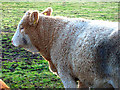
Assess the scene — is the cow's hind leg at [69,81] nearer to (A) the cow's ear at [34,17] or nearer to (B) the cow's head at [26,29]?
(B) the cow's head at [26,29]

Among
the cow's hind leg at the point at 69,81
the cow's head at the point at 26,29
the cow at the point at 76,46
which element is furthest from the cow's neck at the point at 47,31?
the cow's hind leg at the point at 69,81

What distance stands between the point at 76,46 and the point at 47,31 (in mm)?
A: 824

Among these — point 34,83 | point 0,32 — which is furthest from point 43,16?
point 0,32

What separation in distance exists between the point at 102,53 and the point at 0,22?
8120 millimetres

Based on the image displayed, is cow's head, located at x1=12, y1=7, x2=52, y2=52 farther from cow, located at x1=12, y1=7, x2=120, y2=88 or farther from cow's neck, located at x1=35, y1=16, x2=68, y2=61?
cow's neck, located at x1=35, y1=16, x2=68, y2=61

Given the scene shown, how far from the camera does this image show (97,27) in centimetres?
351

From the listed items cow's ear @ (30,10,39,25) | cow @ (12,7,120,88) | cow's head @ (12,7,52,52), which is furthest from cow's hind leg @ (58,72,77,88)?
cow's ear @ (30,10,39,25)

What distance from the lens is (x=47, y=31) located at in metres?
4.21

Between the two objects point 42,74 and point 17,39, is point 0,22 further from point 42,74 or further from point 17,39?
point 17,39

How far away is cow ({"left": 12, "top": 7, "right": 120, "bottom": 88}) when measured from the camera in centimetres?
313

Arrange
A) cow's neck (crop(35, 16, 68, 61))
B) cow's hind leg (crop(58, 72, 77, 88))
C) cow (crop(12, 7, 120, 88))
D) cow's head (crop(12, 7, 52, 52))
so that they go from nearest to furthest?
1. cow (crop(12, 7, 120, 88))
2. cow's hind leg (crop(58, 72, 77, 88))
3. cow's neck (crop(35, 16, 68, 61))
4. cow's head (crop(12, 7, 52, 52))

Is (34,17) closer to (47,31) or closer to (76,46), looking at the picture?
(47,31)

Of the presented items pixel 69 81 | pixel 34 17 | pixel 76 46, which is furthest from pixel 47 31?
pixel 69 81

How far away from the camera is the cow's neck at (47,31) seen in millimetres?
4102
